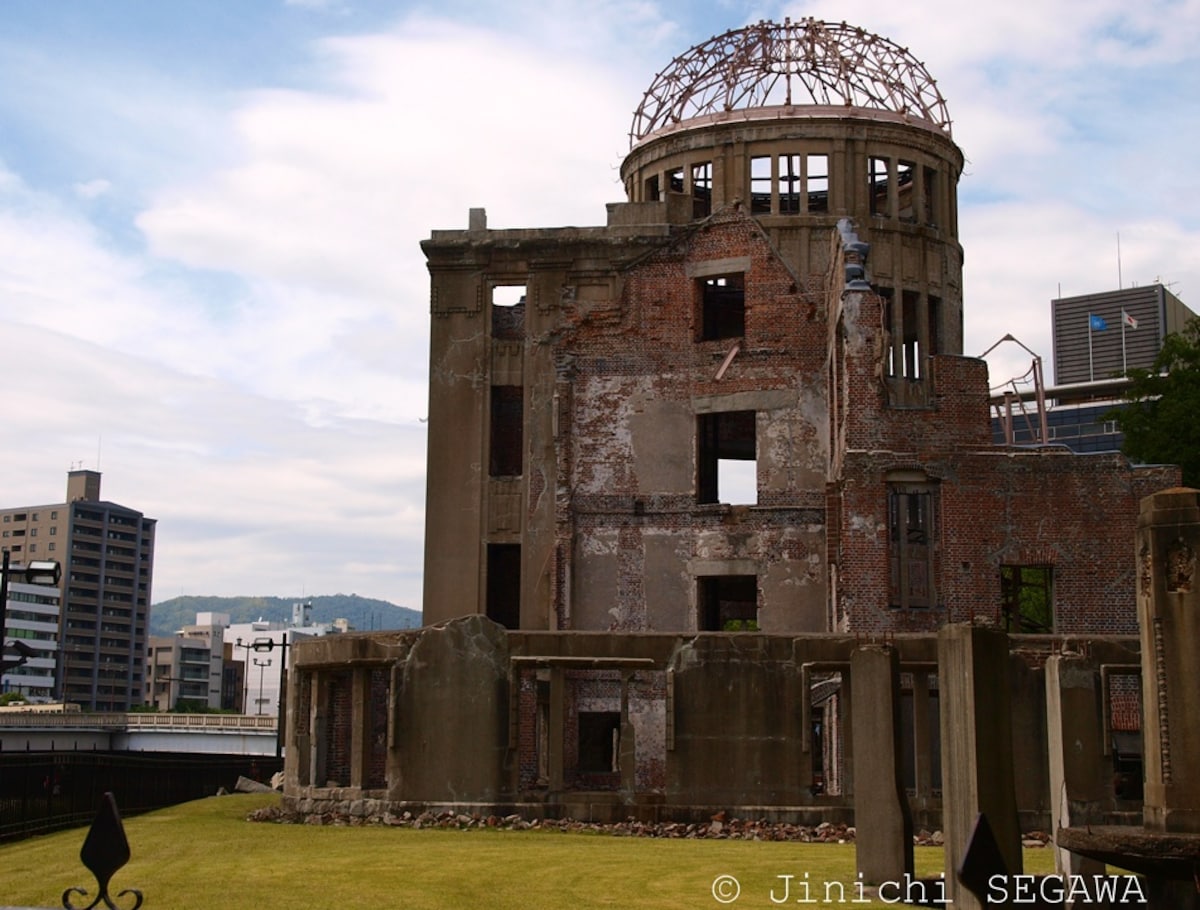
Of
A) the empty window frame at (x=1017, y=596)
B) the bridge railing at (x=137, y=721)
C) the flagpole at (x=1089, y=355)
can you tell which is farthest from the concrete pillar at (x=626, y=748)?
the flagpole at (x=1089, y=355)

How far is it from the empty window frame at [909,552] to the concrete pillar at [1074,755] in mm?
4932

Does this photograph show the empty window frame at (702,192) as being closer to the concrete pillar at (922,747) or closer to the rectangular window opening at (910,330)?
the rectangular window opening at (910,330)

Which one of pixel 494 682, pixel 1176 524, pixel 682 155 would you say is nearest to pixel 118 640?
pixel 682 155

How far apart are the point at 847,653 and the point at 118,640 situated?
6217 inches

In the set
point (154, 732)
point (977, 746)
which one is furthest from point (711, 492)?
point (154, 732)

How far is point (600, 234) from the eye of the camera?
35969mm

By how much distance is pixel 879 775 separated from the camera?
14461 millimetres

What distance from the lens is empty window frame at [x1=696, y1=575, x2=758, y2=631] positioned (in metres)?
33.2

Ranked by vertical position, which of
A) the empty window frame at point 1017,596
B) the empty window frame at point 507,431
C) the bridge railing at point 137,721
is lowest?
the bridge railing at point 137,721

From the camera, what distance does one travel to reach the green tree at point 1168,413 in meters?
39.5

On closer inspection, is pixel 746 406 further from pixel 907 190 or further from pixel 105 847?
pixel 105 847

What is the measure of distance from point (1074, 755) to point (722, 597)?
23.1m

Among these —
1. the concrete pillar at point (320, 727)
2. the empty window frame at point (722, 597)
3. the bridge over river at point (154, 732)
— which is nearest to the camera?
the concrete pillar at point (320, 727)

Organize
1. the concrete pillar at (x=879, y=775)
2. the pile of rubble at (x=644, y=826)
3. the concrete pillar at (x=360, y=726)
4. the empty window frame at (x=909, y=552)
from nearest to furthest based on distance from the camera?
the concrete pillar at (x=879, y=775)
the pile of rubble at (x=644, y=826)
the concrete pillar at (x=360, y=726)
the empty window frame at (x=909, y=552)
